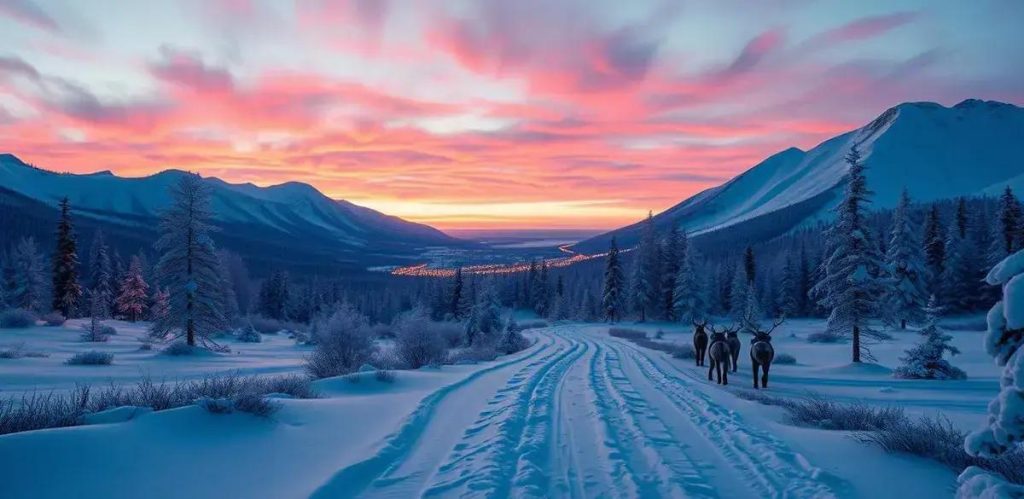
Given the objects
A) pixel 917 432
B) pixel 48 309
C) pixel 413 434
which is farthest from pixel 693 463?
pixel 48 309

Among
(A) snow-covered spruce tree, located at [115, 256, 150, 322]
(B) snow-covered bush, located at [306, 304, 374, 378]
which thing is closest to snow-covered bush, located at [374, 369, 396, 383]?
(B) snow-covered bush, located at [306, 304, 374, 378]

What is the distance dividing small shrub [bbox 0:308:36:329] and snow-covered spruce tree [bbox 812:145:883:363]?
133ft

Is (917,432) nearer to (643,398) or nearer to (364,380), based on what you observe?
(643,398)

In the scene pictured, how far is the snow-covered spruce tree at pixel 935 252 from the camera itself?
56753mm

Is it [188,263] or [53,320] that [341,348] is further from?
[53,320]

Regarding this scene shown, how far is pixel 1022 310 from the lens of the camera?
142 inches

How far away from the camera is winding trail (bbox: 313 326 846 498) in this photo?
19.0 feet

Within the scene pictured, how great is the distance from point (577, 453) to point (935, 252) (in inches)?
2639

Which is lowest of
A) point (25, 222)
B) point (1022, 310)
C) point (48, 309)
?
point (48, 309)

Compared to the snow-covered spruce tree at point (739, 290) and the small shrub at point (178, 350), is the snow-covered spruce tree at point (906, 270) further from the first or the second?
the small shrub at point (178, 350)

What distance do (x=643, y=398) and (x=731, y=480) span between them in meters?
5.83

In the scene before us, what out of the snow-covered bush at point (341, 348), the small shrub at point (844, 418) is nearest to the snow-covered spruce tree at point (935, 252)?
the snow-covered bush at point (341, 348)

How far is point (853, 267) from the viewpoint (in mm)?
25359

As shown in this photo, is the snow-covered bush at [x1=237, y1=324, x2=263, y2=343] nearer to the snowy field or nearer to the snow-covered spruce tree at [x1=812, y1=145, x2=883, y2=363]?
the snowy field
